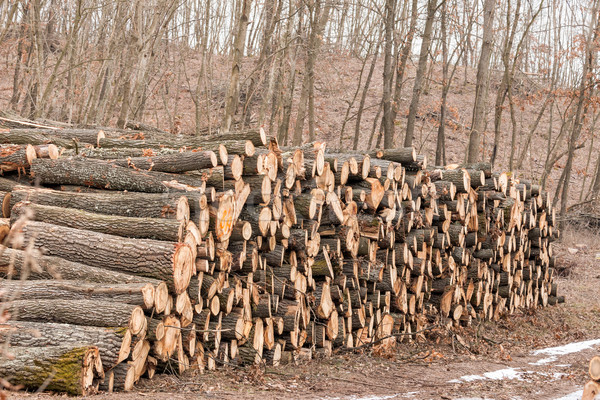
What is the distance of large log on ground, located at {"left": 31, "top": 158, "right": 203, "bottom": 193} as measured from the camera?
19.9 feet

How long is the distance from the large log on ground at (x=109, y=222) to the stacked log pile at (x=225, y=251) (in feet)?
0.05

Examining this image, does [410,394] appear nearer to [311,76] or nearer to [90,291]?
[90,291]

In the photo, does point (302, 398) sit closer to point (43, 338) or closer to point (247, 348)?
point (247, 348)

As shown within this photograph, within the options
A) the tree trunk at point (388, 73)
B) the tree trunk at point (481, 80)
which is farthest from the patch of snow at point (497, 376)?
the tree trunk at point (388, 73)

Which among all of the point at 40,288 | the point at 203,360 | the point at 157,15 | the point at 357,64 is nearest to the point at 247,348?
the point at 203,360

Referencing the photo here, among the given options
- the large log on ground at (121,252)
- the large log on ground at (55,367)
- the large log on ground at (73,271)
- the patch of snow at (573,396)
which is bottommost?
the patch of snow at (573,396)

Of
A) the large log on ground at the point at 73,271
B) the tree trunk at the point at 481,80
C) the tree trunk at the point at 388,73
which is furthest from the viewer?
the tree trunk at the point at 388,73

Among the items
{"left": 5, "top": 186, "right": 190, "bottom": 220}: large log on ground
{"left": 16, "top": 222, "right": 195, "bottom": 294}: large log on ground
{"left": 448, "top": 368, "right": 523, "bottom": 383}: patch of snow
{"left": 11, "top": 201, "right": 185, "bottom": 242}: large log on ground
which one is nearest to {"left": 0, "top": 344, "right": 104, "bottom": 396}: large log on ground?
{"left": 16, "top": 222, "right": 195, "bottom": 294}: large log on ground

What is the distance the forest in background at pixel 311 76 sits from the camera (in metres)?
15.2

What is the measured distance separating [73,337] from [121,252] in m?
1.00

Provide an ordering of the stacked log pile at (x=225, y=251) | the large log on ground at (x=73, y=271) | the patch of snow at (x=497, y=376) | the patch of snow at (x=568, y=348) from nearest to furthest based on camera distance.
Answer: the stacked log pile at (x=225, y=251), the large log on ground at (x=73, y=271), the patch of snow at (x=497, y=376), the patch of snow at (x=568, y=348)

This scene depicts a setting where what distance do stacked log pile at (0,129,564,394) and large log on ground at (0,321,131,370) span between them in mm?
11

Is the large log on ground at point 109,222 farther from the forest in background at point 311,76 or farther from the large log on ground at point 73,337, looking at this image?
the forest in background at point 311,76

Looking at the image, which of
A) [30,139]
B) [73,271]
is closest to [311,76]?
[30,139]
